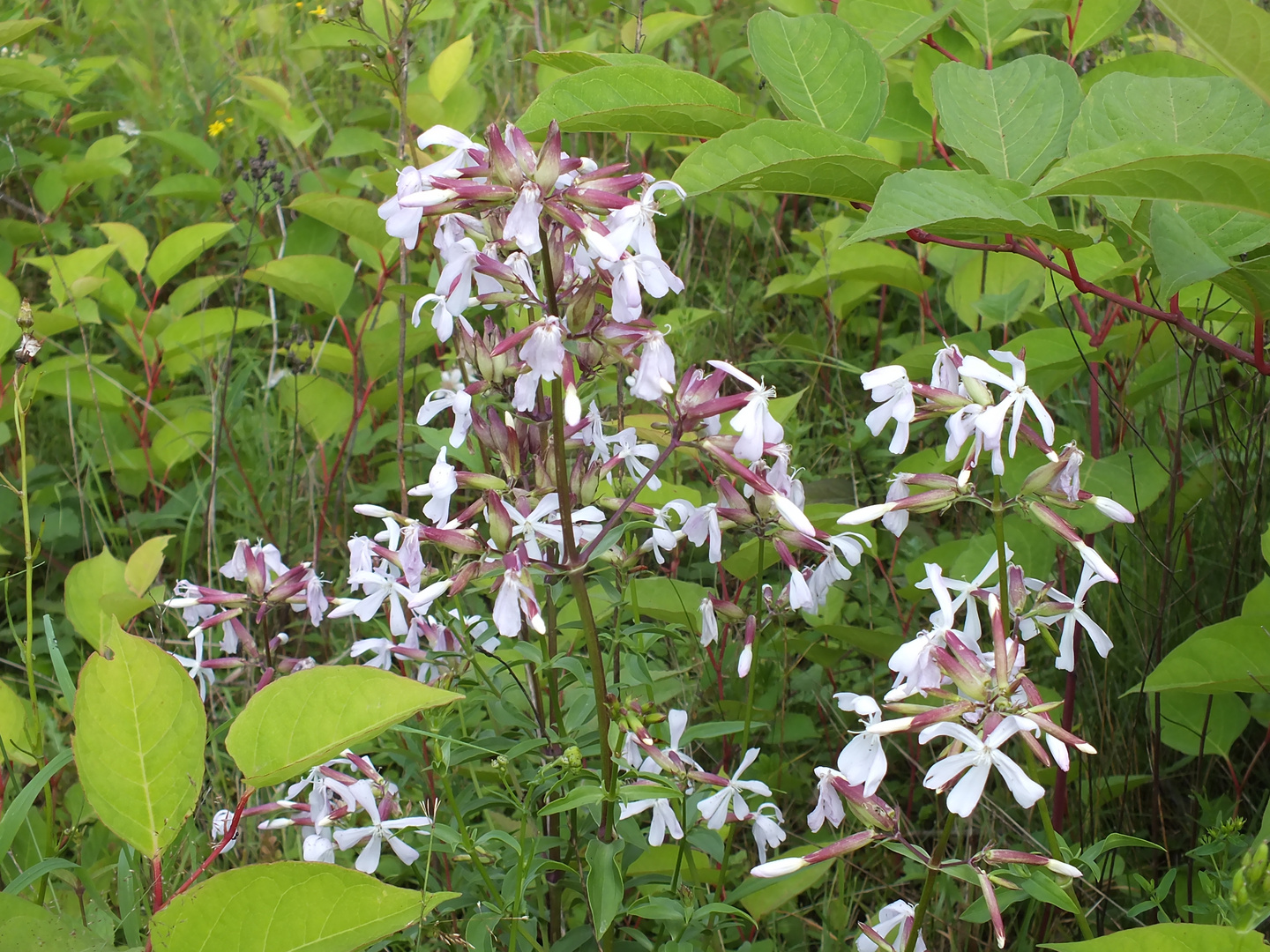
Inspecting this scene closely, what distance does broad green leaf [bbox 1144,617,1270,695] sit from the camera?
61.0 inches

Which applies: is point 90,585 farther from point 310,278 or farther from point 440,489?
point 440,489

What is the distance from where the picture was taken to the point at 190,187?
3541mm

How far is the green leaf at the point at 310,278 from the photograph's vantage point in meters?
2.74

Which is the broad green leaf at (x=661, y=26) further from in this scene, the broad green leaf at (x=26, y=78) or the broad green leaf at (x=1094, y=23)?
the broad green leaf at (x=26, y=78)

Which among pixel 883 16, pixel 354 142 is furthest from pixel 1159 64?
pixel 354 142

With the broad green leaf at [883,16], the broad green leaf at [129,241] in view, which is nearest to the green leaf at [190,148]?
the broad green leaf at [129,241]

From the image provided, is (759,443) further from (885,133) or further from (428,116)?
(428,116)

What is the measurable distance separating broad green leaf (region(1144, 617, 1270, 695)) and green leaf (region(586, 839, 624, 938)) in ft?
2.82

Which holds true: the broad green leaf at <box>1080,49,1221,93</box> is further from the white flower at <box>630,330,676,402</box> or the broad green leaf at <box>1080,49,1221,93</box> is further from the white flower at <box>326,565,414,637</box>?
the white flower at <box>326,565,414,637</box>

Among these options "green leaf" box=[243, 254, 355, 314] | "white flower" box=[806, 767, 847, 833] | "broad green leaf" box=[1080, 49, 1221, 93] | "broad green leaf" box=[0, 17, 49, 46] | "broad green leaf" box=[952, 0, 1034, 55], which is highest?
"broad green leaf" box=[0, 17, 49, 46]

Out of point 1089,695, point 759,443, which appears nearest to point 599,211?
point 759,443

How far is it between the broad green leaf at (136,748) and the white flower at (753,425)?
72 cm

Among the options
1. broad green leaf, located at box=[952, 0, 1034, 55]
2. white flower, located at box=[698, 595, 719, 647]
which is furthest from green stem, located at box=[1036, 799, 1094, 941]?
broad green leaf, located at box=[952, 0, 1034, 55]

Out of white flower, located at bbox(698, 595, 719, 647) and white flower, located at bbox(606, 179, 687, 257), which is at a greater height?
white flower, located at bbox(606, 179, 687, 257)
